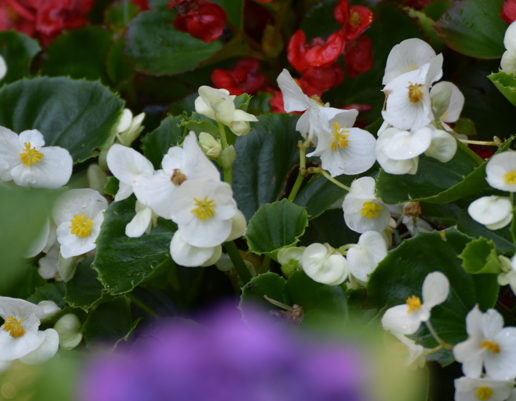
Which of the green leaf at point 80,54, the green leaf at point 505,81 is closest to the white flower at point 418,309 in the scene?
the green leaf at point 505,81

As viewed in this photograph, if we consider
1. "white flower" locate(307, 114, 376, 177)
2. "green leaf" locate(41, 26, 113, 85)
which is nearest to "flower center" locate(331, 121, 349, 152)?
"white flower" locate(307, 114, 376, 177)

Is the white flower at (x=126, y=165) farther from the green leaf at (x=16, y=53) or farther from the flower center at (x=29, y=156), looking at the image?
the green leaf at (x=16, y=53)

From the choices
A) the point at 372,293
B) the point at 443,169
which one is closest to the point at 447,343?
the point at 372,293

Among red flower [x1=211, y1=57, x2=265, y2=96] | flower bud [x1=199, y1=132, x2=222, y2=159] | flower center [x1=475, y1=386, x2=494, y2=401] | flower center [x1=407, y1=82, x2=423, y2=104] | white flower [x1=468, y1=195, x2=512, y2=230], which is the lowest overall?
red flower [x1=211, y1=57, x2=265, y2=96]

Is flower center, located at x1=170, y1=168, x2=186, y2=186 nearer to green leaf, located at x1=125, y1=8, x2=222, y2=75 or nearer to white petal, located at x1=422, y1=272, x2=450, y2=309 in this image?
white petal, located at x1=422, y1=272, x2=450, y2=309

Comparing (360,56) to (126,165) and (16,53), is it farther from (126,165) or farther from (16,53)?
(16,53)

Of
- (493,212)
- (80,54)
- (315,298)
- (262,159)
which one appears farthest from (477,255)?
(80,54)
